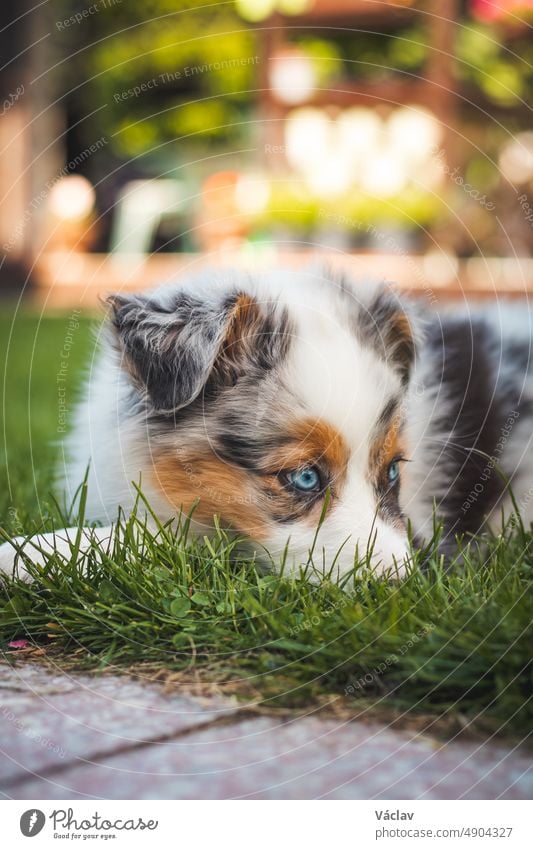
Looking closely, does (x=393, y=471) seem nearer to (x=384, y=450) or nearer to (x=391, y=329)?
(x=384, y=450)

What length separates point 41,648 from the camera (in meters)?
2.38

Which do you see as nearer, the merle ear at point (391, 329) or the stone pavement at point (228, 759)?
the stone pavement at point (228, 759)

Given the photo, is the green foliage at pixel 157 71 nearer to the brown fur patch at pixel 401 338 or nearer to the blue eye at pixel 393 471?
the brown fur patch at pixel 401 338

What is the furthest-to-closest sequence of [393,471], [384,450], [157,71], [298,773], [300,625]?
[157,71]
[393,471]
[384,450]
[300,625]
[298,773]

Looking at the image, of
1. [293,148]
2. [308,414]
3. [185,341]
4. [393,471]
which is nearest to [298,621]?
[308,414]

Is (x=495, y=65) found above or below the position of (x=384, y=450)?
above

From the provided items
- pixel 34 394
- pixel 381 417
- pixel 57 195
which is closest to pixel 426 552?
pixel 381 417

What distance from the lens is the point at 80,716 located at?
2.00 meters

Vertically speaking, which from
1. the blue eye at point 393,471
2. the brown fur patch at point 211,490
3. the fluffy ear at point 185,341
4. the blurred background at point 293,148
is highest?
the blurred background at point 293,148

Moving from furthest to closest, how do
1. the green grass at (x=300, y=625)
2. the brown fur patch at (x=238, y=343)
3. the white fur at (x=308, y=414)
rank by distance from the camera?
the brown fur patch at (x=238, y=343), the white fur at (x=308, y=414), the green grass at (x=300, y=625)

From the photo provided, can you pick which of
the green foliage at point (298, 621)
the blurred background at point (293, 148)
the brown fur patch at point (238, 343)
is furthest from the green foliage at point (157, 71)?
the green foliage at point (298, 621)

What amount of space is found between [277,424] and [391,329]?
0.62 m

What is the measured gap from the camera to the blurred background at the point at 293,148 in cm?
848

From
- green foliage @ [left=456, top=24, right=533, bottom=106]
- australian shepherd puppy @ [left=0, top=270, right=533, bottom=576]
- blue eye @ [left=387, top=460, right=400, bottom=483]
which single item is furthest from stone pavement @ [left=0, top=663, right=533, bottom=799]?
green foliage @ [left=456, top=24, right=533, bottom=106]
